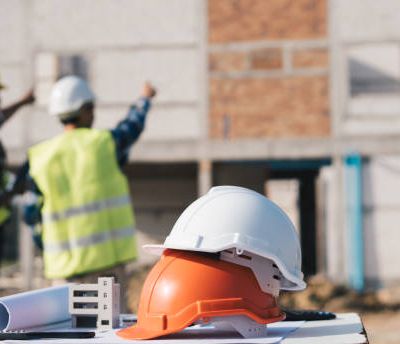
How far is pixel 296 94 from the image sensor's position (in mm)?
18344

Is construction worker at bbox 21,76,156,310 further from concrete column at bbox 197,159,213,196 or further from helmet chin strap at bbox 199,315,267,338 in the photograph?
concrete column at bbox 197,159,213,196

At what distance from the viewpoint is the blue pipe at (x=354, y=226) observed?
1797cm

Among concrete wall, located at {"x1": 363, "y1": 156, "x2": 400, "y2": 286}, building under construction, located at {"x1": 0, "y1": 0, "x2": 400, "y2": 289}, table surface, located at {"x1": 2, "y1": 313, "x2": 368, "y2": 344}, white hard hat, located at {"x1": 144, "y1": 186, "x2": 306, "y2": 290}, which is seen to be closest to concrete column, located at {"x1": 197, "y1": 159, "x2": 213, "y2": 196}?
building under construction, located at {"x1": 0, "y1": 0, "x2": 400, "y2": 289}

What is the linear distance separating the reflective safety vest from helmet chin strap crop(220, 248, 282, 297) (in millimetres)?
2840

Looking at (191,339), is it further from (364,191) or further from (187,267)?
(364,191)

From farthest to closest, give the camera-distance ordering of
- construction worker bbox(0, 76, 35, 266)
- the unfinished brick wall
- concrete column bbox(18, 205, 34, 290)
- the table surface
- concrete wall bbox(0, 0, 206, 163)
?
concrete column bbox(18, 205, 34, 290) < concrete wall bbox(0, 0, 206, 163) < the unfinished brick wall < construction worker bbox(0, 76, 35, 266) < the table surface

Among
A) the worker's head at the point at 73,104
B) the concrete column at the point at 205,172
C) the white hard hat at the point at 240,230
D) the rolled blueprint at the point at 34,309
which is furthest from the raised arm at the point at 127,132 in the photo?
the concrete column at the point at 205,172

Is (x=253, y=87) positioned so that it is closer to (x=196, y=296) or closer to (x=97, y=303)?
(x=97, y=303)

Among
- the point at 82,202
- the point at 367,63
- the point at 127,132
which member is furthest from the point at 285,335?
the point at 367,63

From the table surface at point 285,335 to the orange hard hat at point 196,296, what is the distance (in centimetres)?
5

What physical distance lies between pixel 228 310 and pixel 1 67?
1701 cm

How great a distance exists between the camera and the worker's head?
6.32m

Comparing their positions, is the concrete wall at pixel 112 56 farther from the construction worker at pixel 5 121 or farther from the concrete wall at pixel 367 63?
the construction worker at pixel 5 121

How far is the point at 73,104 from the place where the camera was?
20.7 feet
